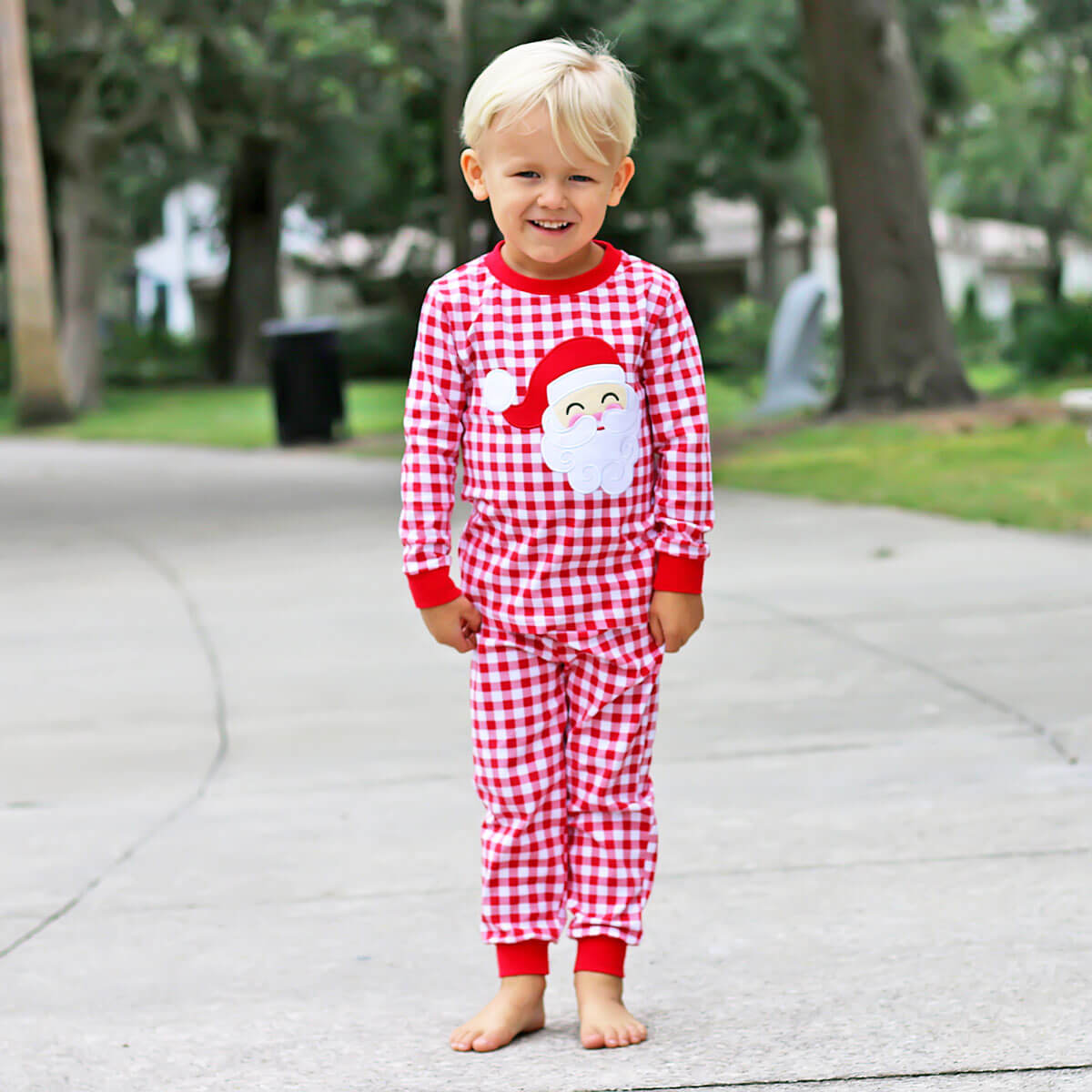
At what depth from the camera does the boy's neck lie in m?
3.28

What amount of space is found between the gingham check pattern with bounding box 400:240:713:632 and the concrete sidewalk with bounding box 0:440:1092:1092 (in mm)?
814

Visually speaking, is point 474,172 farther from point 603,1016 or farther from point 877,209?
point 877,209

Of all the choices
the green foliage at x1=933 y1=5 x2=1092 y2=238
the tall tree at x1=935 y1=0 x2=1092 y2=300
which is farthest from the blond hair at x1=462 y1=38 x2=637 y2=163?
the green foliage at x1=933 y1=5 x2=1092 y2=238

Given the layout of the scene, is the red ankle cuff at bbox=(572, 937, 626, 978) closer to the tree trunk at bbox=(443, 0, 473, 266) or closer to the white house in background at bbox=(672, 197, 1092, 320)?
the tree trunk at bbox=(443, 0, 473, 266)

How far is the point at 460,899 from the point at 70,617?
15.7 ft

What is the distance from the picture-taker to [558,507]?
3250 mm

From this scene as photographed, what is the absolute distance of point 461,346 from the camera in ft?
10.7

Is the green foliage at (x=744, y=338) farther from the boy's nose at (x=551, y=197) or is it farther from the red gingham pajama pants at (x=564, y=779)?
the boy's nose at (x=551, y=197)

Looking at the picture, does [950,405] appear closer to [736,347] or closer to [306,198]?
[736,347]

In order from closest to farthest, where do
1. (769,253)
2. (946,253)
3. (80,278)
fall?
(80,278) < (769,253) < (946,253)

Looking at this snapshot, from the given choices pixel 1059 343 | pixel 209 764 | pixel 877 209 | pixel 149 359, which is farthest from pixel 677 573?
pixel 149 359

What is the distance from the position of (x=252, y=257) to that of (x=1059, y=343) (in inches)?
846

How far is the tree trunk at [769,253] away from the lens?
45969 millimetres

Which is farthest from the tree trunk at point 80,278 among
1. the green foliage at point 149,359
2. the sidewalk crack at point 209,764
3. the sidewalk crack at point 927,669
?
the sidewalk crack at point 927,669
